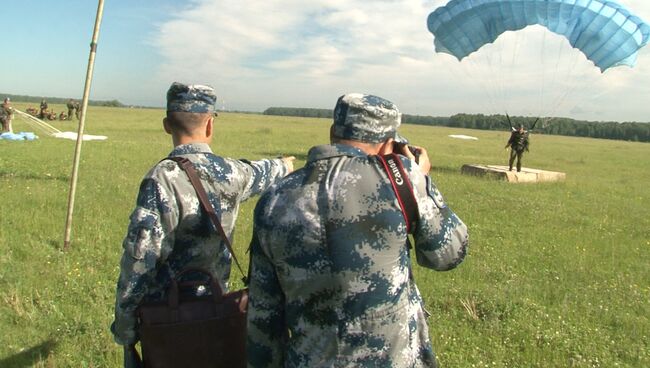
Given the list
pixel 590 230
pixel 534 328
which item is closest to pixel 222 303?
pixel 534 328

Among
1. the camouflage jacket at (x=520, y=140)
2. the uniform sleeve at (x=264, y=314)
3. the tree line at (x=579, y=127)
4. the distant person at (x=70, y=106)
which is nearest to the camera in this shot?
the uniform sleeve at (x=264, y=314)

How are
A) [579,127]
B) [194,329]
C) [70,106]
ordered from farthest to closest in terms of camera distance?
[579,127] < [70,106] < [194,329]

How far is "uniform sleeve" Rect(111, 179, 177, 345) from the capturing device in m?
2.67

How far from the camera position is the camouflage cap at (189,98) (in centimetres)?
303

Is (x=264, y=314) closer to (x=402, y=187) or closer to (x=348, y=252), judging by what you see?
(x=348, y=252)

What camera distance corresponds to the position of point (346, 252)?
211 cm

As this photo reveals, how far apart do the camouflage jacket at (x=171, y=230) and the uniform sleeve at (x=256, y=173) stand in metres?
0.02

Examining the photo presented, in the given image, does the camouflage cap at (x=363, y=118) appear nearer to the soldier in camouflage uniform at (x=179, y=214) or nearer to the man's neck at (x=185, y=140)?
the soldier in camouflage uniform at (x=179, y=214)

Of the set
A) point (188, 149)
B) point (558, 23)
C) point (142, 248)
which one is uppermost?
point (558, 23)

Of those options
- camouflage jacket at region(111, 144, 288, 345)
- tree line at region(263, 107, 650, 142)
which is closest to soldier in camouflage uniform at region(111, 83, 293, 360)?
camouflage jacket at region(111, 144, 288, 345)

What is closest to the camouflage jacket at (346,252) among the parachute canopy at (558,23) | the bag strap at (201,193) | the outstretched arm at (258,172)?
the bag strap at (201,193)

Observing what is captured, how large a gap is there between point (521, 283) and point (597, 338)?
161 centimetres

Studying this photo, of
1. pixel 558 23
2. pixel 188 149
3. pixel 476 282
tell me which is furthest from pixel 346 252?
pixel 558 23

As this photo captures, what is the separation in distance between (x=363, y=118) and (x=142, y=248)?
4.49 feet
